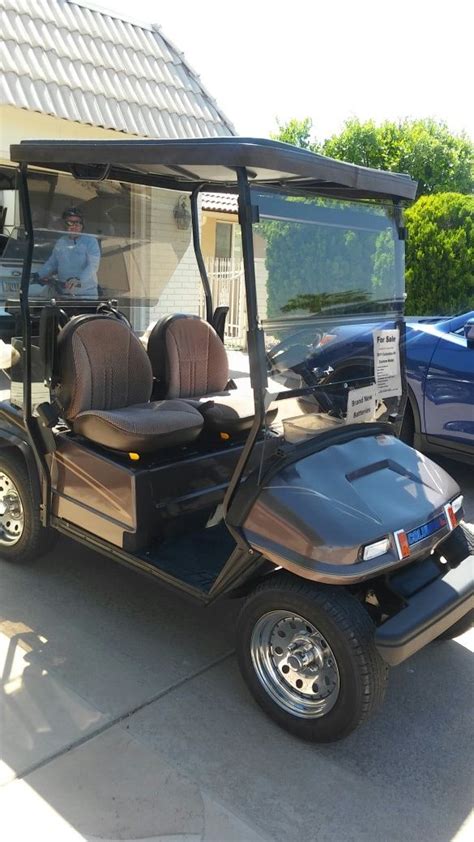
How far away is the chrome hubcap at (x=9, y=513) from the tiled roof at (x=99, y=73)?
4.93 m

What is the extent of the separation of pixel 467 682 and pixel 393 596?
0.70m

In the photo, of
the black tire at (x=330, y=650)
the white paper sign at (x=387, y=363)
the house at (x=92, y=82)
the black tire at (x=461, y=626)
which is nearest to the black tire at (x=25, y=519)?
the black tire at (x=330, y=650)

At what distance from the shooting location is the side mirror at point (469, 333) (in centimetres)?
496

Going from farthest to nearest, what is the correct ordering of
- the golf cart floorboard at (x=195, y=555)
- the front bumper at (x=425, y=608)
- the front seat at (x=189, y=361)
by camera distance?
the front seat at (x=189, y=361), the golf cart floorboard at (x=195, y=555), the front bumper at (x=425, y=608)

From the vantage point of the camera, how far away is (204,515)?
344 centimetres

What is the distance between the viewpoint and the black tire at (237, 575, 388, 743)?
2418 millimetres

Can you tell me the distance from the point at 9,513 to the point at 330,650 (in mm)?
2054

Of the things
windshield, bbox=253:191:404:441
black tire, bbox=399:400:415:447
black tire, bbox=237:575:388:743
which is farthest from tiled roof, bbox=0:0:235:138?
black tire, bbox=237:575:388:743

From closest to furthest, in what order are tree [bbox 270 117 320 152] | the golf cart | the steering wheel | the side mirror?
the golf cart → the steering wheel → the side mirror → tree [bbox 270 117 320 152]

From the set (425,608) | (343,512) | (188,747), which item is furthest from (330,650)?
(188,747)

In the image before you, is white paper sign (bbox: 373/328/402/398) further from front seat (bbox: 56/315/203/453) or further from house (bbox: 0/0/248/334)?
house (bbox: 0/0/248/334)

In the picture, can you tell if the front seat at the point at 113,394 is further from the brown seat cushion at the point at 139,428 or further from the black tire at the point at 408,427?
the black tire at the point at 408,427

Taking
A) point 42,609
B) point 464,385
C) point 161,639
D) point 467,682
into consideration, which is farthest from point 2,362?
point 464,385

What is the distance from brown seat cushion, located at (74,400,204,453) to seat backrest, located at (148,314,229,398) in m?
0.60
